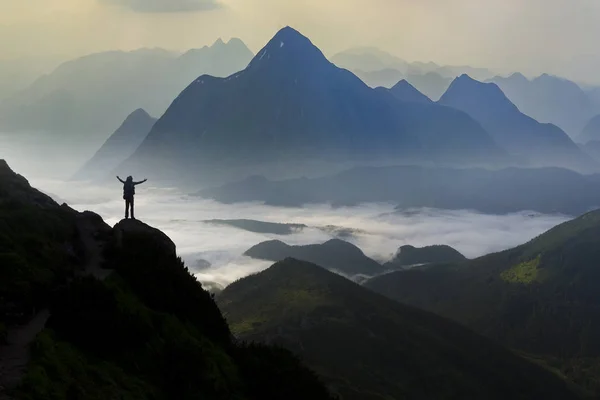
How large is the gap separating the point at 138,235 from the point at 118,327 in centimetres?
1552

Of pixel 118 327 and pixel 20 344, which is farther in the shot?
pixel 118 327

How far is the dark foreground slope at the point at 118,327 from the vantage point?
1014 inches

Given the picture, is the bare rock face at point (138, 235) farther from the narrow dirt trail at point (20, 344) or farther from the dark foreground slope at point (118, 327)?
the narrow dirt trail at point (20, 344)

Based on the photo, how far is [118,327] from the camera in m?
30.2

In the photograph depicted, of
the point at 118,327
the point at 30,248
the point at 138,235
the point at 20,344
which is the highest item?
the point at 138,235

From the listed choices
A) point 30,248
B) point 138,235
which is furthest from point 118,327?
point 138,235

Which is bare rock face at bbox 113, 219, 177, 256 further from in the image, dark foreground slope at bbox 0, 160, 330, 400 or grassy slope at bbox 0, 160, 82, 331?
grassy slope at bbox 0, 160, 82, 331

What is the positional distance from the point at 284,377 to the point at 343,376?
552 ft

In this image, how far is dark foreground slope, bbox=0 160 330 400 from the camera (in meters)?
25.8

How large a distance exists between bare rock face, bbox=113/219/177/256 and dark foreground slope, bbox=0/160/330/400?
14 centimetres

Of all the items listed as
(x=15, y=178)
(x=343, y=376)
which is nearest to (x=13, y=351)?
(x=15, y=178)

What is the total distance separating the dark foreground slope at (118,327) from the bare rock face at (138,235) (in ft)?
0.46

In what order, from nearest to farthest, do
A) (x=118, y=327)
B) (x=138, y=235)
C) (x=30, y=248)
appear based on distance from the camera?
(x=118, y=327)
(x=30, y=248)
(x=138, y=235)

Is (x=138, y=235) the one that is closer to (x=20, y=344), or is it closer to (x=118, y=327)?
(x=118, y=327)
